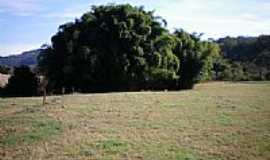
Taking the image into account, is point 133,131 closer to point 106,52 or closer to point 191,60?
point 106,52

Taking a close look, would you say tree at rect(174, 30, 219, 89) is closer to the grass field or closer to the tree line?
the tree line

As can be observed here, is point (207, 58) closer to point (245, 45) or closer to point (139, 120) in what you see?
point (139, 120)

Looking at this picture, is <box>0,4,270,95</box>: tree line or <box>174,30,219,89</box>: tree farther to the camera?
<box>174,30,219,89</box>: tree

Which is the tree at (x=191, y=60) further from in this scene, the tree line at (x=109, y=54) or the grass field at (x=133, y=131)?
the grass field at (x=133, y=131)

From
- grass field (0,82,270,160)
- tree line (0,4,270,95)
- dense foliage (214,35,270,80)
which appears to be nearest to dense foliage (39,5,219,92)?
tree line (0,4,270,95)

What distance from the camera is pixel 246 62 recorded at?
8569 centimetres

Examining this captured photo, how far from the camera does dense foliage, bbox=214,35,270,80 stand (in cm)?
7150

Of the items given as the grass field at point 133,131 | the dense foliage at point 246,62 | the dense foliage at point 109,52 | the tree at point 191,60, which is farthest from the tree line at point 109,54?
the dense foliage at point 246,62

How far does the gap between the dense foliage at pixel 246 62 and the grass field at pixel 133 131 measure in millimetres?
49521

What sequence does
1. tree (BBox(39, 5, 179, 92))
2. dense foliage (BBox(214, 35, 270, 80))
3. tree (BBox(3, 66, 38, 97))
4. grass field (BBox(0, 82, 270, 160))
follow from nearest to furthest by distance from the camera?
1. grass field (BBox(0, 82, 270, 160))
2. tree (BBox(39, 5, 179, 92))
3. tree (BBox(3, 66, 38, 97))
4. dense foliage (BBox(214, 35, 270, 80))

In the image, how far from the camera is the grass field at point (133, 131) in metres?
13.6

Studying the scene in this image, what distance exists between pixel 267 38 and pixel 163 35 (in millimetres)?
59244

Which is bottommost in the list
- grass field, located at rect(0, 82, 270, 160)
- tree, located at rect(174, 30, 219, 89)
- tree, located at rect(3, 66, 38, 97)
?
grass field, located at rect(0, 82, 270, 160)

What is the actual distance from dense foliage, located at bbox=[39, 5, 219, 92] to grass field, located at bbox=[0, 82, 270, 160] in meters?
15.3
